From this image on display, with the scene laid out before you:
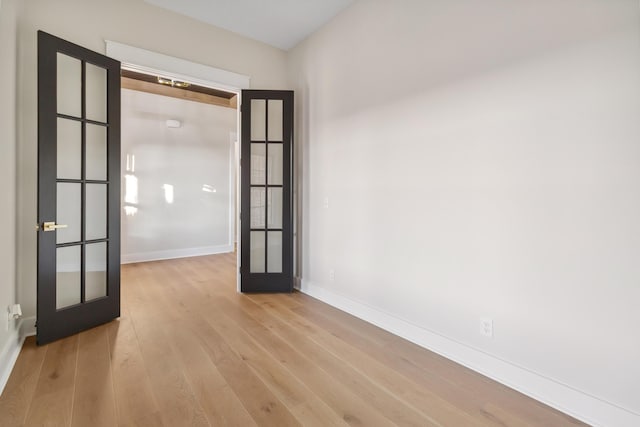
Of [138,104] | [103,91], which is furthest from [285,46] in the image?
[138,104]

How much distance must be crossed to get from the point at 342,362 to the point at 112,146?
2.78 metres

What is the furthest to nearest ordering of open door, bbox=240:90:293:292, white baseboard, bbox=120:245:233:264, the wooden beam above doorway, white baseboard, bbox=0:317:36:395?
white baseboard, bbox=120:245:233:264 < the wooden beam above doorway < open door, bbox=240:90:293:292 < white baseboard, bbox=0:317:36:395

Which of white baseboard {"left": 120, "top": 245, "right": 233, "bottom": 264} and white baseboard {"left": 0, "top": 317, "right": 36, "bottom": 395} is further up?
white baseboard {"left": 120, "top": 245, "right": 233, "bottom": 264}

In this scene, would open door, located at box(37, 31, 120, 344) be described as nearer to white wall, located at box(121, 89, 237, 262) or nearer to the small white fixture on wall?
white wall, located at box(121, 89, 237, 262)

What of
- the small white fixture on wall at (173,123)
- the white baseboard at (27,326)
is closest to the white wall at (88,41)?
the white baseboard at (27,326)

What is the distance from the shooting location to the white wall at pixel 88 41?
7.88 ft

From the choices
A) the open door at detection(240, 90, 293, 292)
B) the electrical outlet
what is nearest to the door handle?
the open door at detection(240, 90, 293, 292)

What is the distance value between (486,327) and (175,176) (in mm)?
5607

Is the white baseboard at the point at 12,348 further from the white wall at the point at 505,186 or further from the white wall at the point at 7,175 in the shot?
the white wall at the point at 505,186

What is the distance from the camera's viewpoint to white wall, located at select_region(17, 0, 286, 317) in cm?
240

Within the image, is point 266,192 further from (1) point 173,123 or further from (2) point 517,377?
(1) point 173,123

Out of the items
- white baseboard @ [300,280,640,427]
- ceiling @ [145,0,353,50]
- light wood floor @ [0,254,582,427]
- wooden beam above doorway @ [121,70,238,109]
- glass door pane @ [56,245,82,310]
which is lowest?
light wood floor @ [0,254,582,427]

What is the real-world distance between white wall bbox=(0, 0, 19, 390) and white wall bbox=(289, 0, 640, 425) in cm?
267

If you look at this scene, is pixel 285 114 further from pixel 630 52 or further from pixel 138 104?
pixel 138 104
